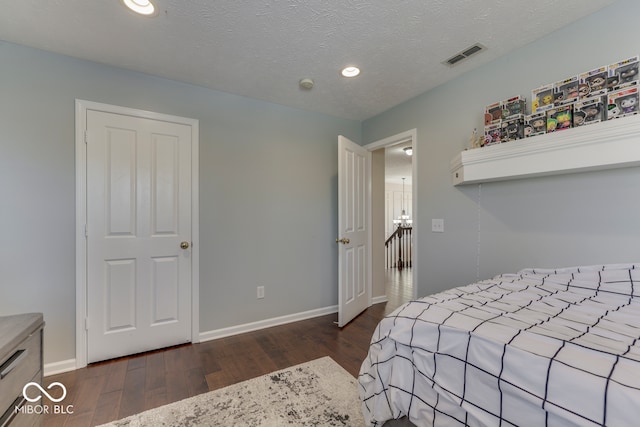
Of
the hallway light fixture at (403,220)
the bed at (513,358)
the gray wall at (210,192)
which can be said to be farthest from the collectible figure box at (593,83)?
the hallway light fixture at (403,220)

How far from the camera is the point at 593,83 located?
156 centimetres

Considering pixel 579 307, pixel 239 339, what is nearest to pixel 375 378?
pixel 579 307

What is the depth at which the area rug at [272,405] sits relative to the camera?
1509 mm

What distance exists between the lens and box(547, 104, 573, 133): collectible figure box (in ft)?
5.25

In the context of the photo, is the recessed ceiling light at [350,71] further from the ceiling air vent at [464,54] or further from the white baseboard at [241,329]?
the white baseboard at [241,329]

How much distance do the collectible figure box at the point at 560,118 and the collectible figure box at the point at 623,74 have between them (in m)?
0.19

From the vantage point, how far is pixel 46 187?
78.0 inches

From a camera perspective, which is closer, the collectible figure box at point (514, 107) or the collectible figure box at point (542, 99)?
the collectible figure box at point (542, 99)

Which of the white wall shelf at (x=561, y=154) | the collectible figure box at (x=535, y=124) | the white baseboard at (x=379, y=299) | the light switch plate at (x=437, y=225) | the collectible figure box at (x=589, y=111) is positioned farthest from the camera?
the white baseboard at (x=379, y=299)

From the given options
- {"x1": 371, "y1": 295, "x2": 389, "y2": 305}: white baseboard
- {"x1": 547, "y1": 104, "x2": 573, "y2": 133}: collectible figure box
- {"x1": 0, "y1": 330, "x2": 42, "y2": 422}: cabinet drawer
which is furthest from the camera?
{"x1": 371, "y1": 295, "x2": 389, "y2": 305}: white baseboard

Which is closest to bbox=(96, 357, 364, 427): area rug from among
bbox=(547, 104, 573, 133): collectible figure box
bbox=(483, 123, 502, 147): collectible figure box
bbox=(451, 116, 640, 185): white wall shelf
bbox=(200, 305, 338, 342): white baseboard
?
bbox=(200, 305, 338, 342): white baseboard

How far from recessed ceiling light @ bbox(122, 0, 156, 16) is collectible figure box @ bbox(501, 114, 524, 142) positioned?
7.67ft

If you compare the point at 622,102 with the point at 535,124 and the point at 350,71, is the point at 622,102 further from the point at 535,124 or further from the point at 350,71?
the point at 350,71

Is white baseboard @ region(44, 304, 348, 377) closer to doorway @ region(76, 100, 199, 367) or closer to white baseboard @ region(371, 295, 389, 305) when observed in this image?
doorway @ region(76, 100, 199, 367)
